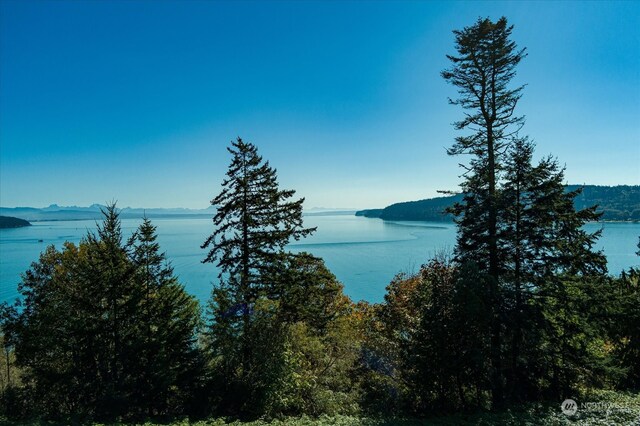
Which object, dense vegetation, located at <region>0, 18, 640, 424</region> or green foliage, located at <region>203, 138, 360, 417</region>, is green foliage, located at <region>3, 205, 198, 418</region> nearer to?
dense vegetation, located at <region>0, 18, 640, 424</region>

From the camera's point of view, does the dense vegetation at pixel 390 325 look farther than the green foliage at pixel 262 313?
No

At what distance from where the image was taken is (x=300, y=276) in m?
18.9

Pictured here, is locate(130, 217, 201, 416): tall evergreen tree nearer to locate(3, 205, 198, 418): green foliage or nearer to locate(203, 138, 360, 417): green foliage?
locate(3, 205, 198, 418): green foliage

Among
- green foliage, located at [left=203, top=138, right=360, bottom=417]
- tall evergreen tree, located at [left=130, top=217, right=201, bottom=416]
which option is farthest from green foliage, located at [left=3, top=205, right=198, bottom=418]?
green foliage, located at [left=203, top=138, right=360, bottom=417]

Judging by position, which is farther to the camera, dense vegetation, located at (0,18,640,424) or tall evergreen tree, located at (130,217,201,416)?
tall evergreen tree, located at (130,217,201,416)

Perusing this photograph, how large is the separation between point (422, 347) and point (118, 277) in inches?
607

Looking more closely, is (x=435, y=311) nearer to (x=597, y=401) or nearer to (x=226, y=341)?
(x=597, y=401)

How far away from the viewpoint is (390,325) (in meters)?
20.5

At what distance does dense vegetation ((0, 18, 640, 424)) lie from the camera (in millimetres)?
13844

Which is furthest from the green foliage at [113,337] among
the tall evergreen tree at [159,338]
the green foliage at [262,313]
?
the green foliage at [262,313]

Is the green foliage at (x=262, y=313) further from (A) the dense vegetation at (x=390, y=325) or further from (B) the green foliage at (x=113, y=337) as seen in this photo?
(B) the green foliage at (x=113, y=337)

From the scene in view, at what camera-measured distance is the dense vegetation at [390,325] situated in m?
13.8

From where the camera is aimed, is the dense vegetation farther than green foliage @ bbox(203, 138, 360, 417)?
No

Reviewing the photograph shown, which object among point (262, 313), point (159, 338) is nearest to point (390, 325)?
point (262, 313)
